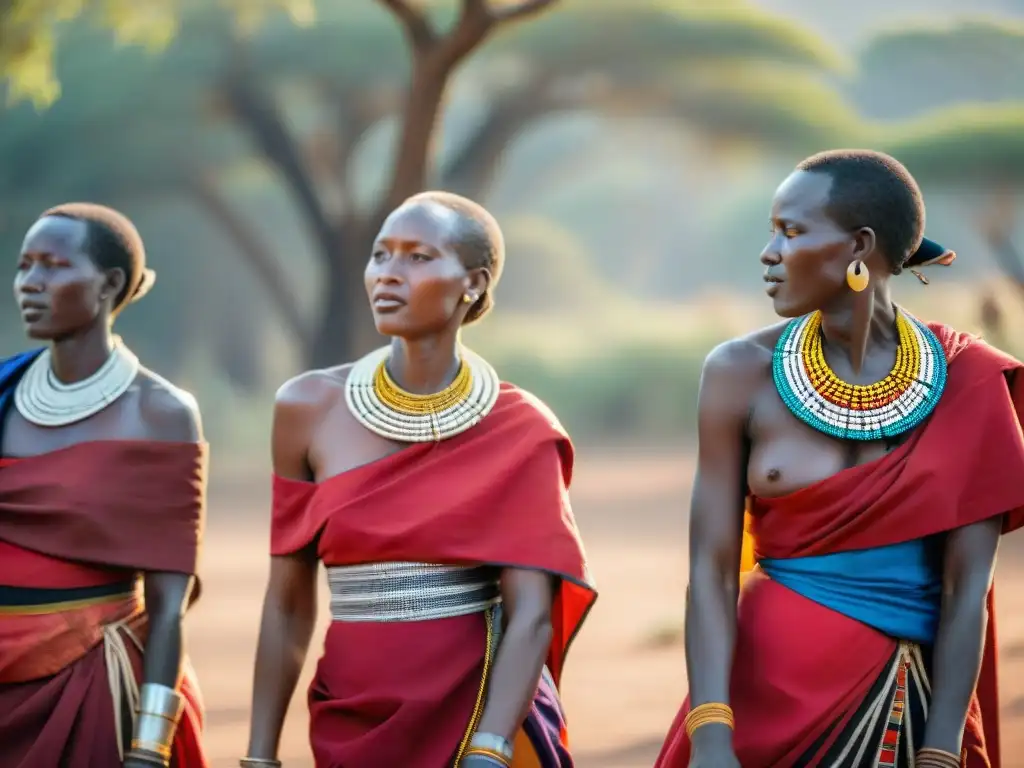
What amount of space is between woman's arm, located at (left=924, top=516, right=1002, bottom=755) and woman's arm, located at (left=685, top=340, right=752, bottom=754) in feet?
1.44

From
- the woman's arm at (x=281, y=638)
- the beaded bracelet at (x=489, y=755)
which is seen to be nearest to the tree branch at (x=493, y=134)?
the woman's arm at (x=281, y=638)

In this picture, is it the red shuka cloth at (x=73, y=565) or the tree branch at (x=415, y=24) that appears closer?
the red shuka cloth at (x=73, y=565)

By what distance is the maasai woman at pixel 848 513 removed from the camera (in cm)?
339

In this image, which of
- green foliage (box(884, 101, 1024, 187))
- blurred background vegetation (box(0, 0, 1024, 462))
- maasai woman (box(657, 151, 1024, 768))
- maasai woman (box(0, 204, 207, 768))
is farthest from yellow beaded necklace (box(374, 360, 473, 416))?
green foliage (box(884, 101, 1024, 187))

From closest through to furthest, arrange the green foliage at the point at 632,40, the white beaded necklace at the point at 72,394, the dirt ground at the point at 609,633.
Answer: the white beaded necklace at the point at 72,394 < the dirt ground at the point at 609,633 < the green foliage at the point at 632,40

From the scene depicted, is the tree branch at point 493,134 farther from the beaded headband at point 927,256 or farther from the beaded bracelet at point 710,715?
the beaded bracelet at point 710,715

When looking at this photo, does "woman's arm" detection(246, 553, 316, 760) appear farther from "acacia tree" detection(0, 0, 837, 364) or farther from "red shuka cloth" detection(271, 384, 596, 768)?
"acacia tree" detection(0, 0, 837, 364)

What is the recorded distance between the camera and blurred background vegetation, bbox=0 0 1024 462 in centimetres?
2428

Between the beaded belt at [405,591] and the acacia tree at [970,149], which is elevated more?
the acacia tree at [970,149]

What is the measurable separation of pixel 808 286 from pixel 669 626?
26.7 ft

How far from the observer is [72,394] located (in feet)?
13.2

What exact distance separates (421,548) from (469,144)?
21493 mm

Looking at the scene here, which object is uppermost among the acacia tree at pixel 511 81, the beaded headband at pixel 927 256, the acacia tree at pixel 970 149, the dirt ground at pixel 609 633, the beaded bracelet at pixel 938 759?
the acacia tree at pixel 511 81

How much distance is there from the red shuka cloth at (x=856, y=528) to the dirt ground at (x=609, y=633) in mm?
4122
